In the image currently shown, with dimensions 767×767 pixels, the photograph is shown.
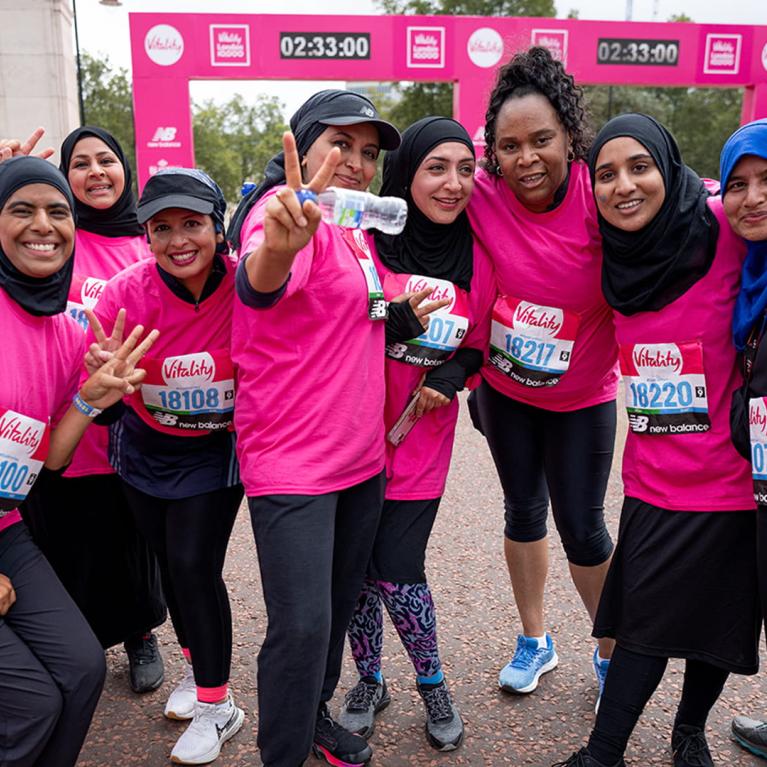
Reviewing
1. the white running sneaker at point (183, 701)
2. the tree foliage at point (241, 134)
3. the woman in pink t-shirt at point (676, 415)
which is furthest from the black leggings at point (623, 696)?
the tree foliage at point (241, 134)

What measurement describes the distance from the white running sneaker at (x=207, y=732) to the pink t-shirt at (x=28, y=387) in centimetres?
97

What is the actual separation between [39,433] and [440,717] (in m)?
1.71

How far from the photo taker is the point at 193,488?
2.64 metres

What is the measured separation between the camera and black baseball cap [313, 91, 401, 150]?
2.30 meters

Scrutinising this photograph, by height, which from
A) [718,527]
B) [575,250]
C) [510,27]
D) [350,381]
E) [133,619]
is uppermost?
[510,27]

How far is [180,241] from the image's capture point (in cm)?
249

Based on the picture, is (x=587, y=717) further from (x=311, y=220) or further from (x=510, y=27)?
(x=510, y=27)

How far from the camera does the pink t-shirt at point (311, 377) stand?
7.45ft

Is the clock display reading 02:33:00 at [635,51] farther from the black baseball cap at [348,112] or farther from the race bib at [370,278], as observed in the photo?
the race bib at [370,278]

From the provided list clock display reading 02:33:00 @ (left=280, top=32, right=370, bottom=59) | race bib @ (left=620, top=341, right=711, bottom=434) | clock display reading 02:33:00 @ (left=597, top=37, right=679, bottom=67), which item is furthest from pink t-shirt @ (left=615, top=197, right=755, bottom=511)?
clock display reading 02:33:00 @ (left=597, top=37, right=679, bottom=67)

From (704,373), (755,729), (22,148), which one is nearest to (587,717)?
(755,729)

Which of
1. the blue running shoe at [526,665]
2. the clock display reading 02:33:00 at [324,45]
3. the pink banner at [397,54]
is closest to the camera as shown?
the blue running shoe at [526,665]

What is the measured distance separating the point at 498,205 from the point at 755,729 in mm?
2082

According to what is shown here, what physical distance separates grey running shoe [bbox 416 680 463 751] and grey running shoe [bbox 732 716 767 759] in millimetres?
994
